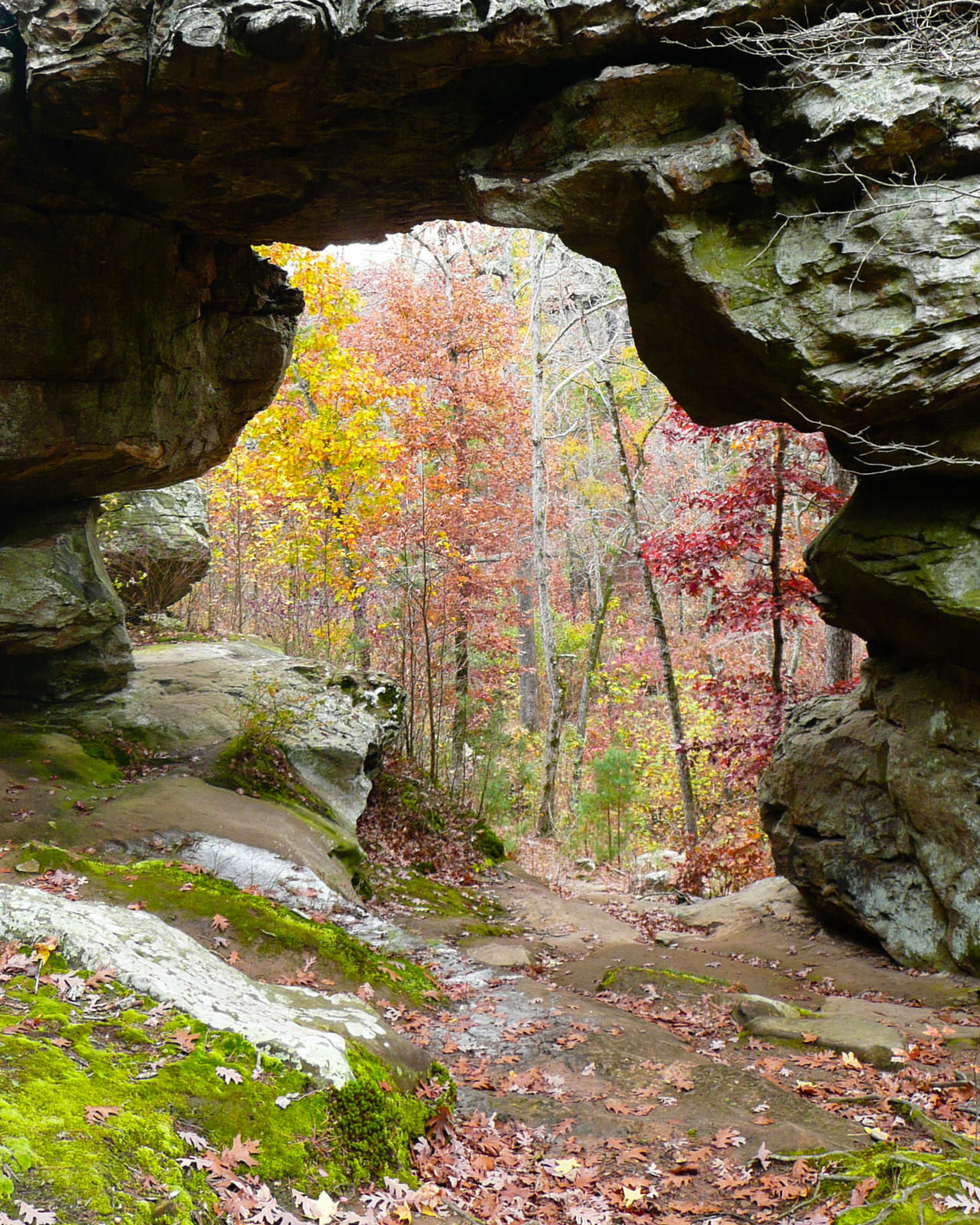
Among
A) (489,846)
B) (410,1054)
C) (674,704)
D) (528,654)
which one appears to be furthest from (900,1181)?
(528,654)

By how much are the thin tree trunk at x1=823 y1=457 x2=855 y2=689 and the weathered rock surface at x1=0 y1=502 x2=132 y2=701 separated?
922cm

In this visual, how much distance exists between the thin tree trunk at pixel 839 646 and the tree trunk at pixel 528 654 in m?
10.6

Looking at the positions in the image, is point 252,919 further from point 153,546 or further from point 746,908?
point 153,546

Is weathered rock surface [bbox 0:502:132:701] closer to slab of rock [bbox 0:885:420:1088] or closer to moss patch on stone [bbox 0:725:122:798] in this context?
moss patch on stone [bbox 0:725:122:798]

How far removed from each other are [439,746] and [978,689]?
8.67 m

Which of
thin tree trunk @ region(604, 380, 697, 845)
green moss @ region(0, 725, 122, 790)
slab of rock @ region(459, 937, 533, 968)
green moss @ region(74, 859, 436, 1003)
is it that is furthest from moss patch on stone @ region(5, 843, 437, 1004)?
thin tree trunk @ region(604, 380, 697, 845)

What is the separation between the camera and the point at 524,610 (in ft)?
79.4

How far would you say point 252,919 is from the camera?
569cm

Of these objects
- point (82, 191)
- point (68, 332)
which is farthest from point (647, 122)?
point (68, 332)

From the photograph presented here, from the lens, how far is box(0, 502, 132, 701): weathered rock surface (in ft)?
30.8

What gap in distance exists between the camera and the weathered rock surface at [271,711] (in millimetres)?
10055

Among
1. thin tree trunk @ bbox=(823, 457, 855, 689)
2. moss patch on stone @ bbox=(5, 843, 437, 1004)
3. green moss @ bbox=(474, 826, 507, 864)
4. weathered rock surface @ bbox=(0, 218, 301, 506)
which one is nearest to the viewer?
moss patch on stone @ bbox=(5, 843, 437, 1004)

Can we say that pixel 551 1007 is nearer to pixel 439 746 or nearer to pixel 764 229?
pixel 764 229

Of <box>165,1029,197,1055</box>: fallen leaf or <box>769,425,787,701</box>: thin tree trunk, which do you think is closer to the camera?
<box>165,1029,197,1055</box>: fallen leaf
